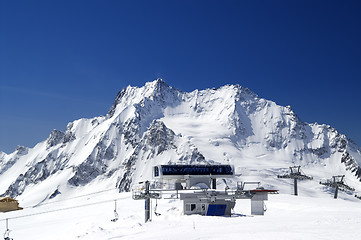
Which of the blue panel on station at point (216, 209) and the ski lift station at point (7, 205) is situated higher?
the blue panel on station at point (216, 209)

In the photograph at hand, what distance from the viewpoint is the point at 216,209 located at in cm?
5328

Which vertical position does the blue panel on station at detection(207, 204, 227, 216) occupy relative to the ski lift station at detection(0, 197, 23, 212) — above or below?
above

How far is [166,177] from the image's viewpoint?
101625 mm

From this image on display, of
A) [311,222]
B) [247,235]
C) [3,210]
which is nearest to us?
[247,235]

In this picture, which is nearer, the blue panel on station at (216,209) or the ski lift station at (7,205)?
the blue panel on station at (216,209)

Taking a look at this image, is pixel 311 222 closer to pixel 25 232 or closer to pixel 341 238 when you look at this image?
pixel 341 238

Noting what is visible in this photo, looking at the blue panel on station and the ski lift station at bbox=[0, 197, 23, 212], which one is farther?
the ski lift station at bbox=[0, 197, 23, 212]

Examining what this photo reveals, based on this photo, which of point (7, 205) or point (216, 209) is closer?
point (216, 209)

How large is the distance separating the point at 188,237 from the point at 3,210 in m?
72.5

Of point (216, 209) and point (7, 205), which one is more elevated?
point (216, 209)

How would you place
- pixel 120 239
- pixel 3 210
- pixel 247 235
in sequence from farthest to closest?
pixel 3 210 < pixel 120 239 < pixel 247 235

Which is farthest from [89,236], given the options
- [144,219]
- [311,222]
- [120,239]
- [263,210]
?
[263,210]

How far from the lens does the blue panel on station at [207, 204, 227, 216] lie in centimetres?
5312

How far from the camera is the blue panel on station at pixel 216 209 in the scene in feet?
174
